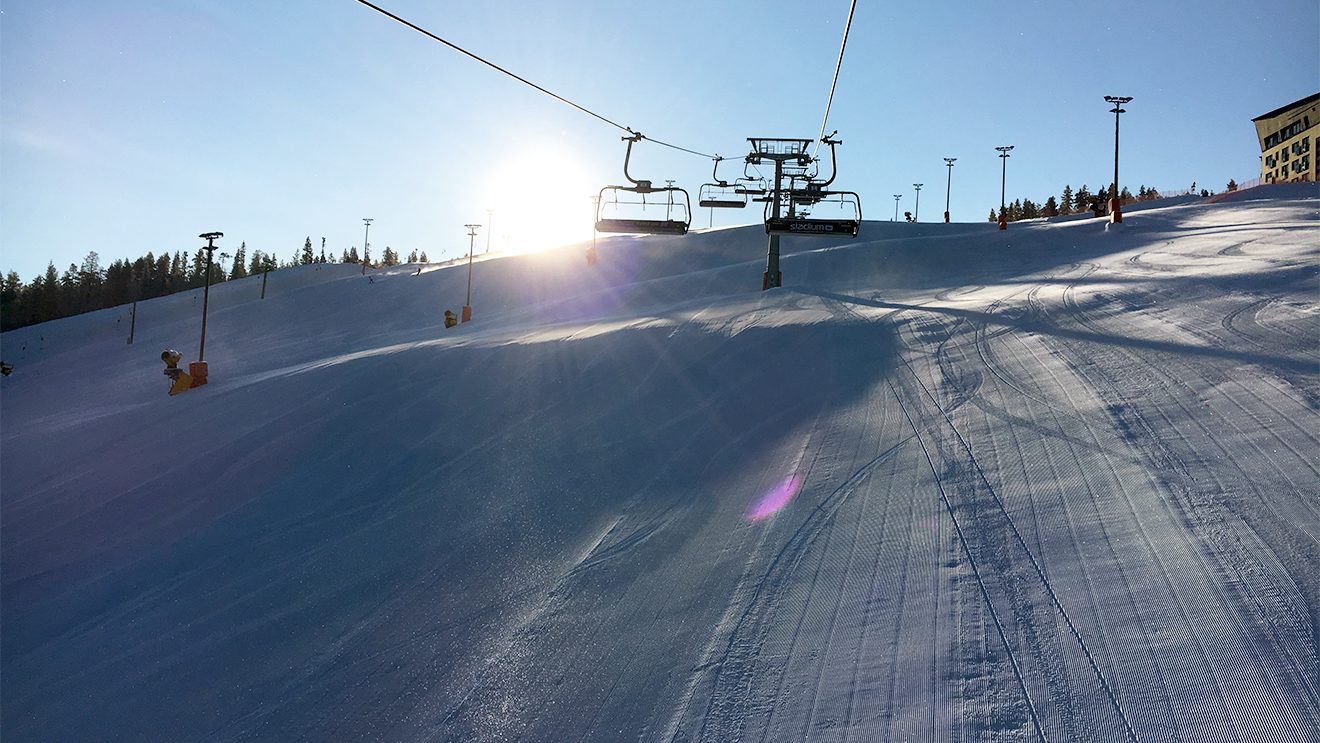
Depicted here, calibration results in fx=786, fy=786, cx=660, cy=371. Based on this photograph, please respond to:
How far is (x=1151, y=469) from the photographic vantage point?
785 centimetres

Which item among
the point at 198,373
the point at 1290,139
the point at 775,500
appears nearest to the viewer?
the point at 775,500

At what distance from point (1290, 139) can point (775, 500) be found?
281ft

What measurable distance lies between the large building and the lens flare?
7287 cm

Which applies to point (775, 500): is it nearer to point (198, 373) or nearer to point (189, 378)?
point (189, 378)

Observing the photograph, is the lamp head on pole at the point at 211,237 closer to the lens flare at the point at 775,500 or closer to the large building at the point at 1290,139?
the lens flare at the point at 775,500

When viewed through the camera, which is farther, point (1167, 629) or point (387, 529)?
point (387, 529)

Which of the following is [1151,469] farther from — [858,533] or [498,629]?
[498,629]

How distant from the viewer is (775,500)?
894 cm

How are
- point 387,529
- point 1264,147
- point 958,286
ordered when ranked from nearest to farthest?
point 387,529 < point 958,286 < point 1264,147

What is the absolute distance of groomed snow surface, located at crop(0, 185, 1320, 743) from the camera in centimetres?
578

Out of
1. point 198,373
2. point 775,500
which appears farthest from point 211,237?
point 775,500

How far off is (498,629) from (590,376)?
297 inches

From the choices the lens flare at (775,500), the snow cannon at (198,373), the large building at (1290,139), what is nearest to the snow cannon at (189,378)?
the snow cannon at (198,373)

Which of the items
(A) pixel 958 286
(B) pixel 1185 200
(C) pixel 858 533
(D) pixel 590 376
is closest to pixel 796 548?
(C) pixel 858 533
